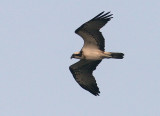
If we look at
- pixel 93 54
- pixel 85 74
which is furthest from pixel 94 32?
pixel 85 74

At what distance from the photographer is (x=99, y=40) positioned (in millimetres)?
23547

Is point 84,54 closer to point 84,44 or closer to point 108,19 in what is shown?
point 84,44

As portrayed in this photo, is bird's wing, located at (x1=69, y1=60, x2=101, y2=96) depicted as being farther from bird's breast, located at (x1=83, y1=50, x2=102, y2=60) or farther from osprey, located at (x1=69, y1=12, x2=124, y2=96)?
bird's breast, located at (x1=83, y1=50, x2=102, y2=60)

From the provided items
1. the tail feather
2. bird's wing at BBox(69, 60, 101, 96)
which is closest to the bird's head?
bird's wing at BBox(69, 60, 101, 96)

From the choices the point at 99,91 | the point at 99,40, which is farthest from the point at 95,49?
the point at 99,91

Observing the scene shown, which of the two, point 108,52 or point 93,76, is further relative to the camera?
point 93,76

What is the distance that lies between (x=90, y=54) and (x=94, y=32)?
1159 mm

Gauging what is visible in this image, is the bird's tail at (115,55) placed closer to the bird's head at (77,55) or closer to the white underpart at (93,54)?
the white underpart at (93,54)

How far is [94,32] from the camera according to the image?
23281mm

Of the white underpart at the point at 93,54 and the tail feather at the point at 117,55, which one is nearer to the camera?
the tail feather at the point at 117,55

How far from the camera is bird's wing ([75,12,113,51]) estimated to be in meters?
23.0

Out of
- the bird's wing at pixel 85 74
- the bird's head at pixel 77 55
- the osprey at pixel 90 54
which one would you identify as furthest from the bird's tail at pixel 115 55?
the bird's wing at pixel 85 74

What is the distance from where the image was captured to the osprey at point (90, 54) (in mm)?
23062

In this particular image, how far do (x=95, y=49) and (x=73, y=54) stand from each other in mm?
1034
